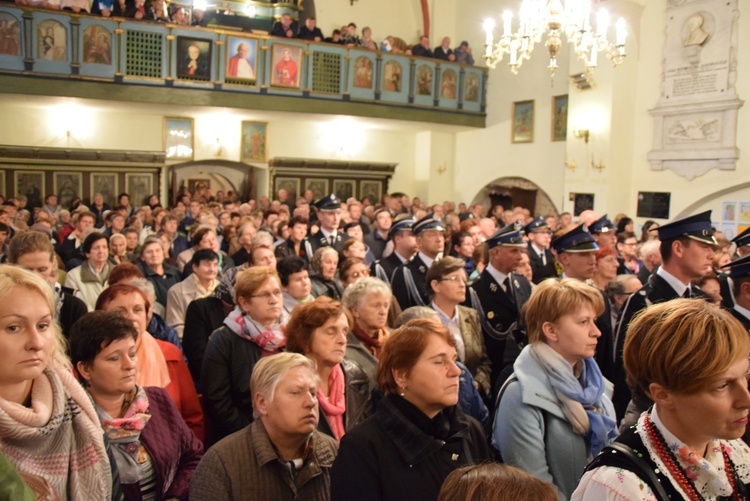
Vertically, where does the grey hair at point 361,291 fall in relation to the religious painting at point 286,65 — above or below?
below

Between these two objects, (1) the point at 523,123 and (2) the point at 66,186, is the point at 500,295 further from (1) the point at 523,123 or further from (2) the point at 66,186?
(2) the point at 66,186

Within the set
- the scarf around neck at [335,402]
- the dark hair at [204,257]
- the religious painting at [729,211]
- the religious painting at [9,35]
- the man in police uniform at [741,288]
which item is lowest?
the scarf around neck at [335,402]

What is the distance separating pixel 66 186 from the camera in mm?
16016

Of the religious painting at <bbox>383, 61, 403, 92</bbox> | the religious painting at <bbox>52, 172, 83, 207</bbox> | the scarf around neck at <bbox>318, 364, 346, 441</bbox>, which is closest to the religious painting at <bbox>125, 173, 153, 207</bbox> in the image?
the religious painting at <bbox>52, 172, 83, 207</bbox>

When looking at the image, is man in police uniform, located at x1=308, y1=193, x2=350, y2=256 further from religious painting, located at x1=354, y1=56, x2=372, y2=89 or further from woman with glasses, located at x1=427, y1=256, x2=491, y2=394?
religious painting, located at x1=354, y1=56, x2=372, y2=89

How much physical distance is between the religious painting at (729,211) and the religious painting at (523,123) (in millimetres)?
5431

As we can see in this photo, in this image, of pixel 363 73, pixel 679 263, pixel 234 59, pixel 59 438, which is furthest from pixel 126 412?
pixel 363 73

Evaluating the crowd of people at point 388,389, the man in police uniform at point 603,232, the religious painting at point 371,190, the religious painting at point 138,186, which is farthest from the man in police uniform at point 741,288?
the religious painting at point 371,190

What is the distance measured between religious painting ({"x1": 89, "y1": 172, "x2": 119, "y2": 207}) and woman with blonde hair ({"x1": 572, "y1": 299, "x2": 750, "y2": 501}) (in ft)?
54.8

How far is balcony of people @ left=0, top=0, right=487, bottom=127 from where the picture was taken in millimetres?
12508

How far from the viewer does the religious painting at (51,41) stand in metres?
12.4

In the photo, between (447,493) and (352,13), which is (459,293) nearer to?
(447,493)

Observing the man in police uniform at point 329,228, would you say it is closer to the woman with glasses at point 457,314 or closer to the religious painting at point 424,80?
the woman with glasses at point 457,314

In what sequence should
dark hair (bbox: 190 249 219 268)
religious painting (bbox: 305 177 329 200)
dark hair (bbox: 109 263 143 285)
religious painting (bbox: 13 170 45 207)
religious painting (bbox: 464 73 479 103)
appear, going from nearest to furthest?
dark hair (bbox: 109 263 143 285), dark hair (bbox: 190 249 219 268), religious painting (bbox: 13 170 45 207), religious painting (bbox: 464 73 479 103), religious painting (bbox: 305 177 329 200)
